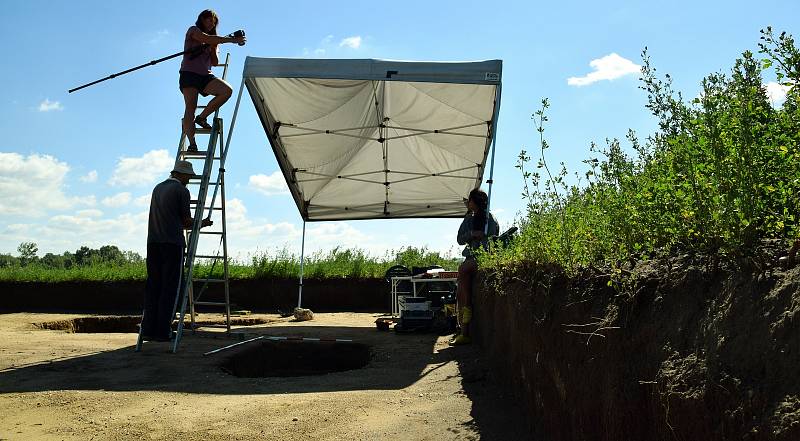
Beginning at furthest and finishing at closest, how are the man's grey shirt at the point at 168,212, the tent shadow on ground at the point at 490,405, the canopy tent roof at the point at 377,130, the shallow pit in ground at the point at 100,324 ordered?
1. the shallow pit in ground at the point at 100,324
2. the canopy tent roof at the point at 377,130
3. the man's grey shirt at the point at 168,212
4. the tent shadow on ground at the point at 490,405

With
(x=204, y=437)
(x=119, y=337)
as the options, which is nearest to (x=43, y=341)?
(x=119, y=337)

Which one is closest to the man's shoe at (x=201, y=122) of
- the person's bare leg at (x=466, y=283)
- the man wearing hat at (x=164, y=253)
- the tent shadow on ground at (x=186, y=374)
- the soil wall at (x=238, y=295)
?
the man wearing hat at (x=164, y=253)

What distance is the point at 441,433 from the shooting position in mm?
4020

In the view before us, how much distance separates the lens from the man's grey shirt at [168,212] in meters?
7.17

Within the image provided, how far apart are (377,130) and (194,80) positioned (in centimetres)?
370

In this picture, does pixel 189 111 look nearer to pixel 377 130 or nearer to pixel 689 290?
pixel 377 130

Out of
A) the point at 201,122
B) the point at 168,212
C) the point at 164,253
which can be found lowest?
the point at 164,253

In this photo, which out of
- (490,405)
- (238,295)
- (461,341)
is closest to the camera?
(490,405)

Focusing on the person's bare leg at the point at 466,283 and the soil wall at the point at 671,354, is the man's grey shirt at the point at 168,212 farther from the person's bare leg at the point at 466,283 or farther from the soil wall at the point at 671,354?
the soil wall at the point at 671,354

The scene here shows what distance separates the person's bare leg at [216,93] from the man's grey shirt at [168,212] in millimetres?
982

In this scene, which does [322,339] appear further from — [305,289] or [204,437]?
[305,289]

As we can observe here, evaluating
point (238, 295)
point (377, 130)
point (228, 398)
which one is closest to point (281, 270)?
point (238, 295)

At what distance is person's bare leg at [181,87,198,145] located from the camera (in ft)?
25.1

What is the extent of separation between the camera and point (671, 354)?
1820mm
